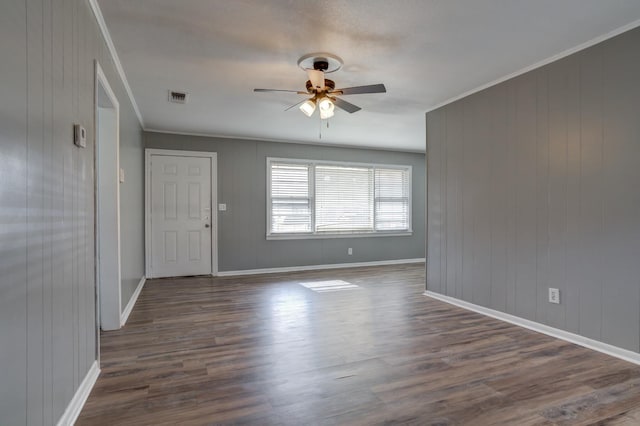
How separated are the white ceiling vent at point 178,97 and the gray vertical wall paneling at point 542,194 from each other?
3.54m

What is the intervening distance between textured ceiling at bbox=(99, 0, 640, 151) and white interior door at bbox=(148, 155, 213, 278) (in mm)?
1646

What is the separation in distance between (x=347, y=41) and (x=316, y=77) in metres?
0.39

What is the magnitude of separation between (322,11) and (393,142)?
4456mm

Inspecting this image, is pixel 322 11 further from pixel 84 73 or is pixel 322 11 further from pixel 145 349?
pixel 145 349

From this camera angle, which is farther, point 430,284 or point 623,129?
point 430,284

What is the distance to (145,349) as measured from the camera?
278 cm

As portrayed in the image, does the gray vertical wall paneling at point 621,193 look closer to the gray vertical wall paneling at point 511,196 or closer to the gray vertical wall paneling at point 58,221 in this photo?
the gray vertical wall paneling at point 511,196

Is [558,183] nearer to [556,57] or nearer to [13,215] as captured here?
[556,57]

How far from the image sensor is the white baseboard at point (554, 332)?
102 inches

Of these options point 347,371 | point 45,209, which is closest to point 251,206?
point 347,371

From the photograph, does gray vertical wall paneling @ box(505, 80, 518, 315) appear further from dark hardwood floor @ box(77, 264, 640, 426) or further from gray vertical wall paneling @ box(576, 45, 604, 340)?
gray vertical wall paneling @ box(576, 45, 604, 340)

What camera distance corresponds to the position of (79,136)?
1.94 m

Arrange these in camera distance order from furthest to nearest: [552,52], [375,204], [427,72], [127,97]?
[375,204]
[127,97]
[427,72]
[552,52]

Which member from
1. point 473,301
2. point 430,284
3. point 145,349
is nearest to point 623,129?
point 473,301
